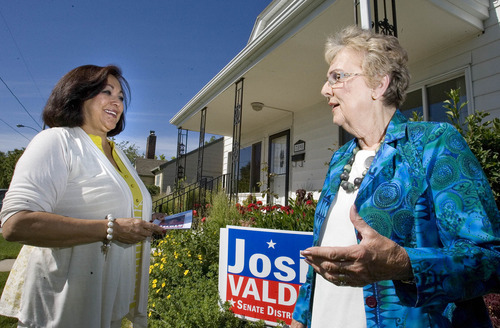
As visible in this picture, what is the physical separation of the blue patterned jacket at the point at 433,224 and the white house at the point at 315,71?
2.99 m

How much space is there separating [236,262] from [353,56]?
2254 millimetres

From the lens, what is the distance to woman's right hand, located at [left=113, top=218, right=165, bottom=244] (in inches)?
52.4

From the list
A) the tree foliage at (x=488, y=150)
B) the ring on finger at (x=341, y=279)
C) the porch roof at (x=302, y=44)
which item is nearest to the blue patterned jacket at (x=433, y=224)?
the ring on finger at (x=341, y=279)

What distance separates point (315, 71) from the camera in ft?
19.1

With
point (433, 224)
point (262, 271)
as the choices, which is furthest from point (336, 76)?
point (262, 271)

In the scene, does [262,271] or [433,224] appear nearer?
[433,224]

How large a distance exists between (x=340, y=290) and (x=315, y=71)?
5.26 metres

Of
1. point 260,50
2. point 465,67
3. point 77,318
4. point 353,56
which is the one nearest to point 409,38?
point 465,67

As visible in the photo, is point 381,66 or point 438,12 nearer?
point 381,66

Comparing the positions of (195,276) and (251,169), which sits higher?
(251,169)

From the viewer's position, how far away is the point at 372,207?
3.36 feet

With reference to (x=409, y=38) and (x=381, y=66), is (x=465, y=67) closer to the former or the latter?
(x=409, y=38)

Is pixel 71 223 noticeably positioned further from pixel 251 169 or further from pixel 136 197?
pixel 251 169

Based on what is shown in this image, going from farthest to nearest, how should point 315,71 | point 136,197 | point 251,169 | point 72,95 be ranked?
point 251,169 → point 315,71 → point 136,197 → point 72,95
